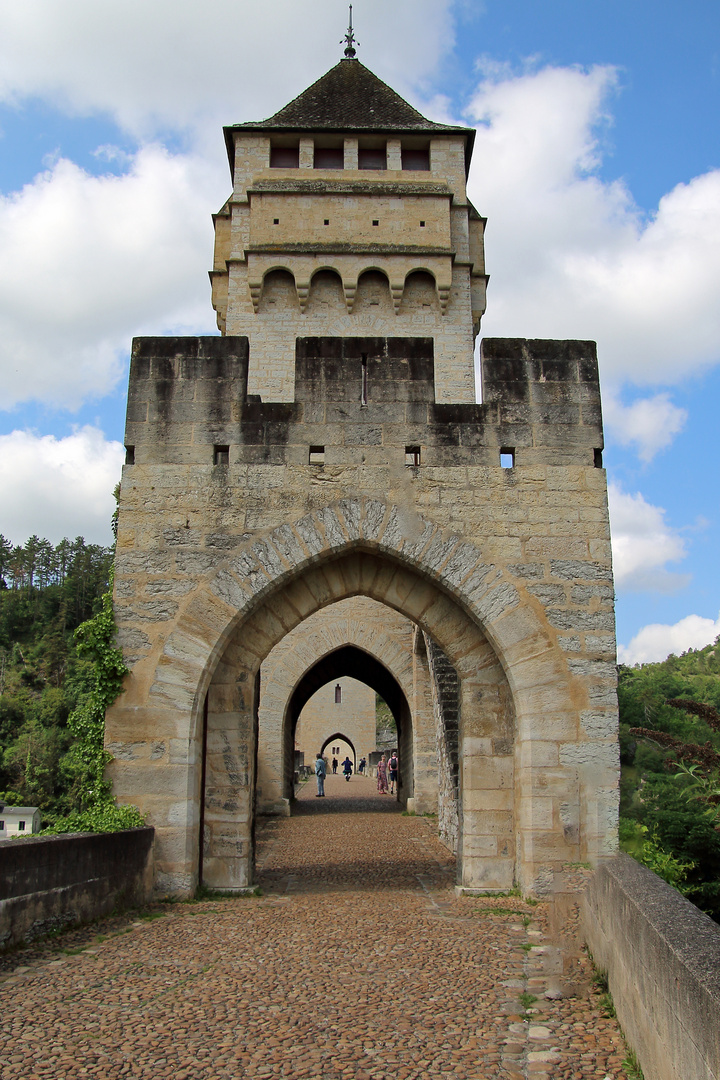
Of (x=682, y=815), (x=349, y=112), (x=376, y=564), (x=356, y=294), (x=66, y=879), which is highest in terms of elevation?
(x=349, y=112)

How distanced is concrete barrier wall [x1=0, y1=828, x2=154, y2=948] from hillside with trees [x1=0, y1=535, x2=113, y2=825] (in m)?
27.6

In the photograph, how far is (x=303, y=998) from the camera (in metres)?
3.81

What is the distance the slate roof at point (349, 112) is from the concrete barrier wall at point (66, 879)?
14485mm

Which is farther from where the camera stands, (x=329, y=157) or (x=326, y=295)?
(x=329, y=157)

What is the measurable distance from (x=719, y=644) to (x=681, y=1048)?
89.4 metres

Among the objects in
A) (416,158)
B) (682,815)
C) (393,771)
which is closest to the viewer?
(682,815)

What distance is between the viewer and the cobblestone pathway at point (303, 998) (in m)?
3.05

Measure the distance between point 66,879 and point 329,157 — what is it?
15.2m

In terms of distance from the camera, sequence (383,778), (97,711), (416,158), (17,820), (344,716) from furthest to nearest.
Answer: (344,716) → (17,820) → (383,778) → (416,158) → (97,711)

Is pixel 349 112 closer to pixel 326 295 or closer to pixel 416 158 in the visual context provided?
pixel 416 158

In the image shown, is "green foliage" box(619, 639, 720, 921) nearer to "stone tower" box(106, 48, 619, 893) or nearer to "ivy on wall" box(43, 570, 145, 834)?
"stone tower" box(106, 48, 619, 893)

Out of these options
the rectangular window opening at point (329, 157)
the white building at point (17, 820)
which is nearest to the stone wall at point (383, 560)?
the rectangular window opening at point (329, 157)

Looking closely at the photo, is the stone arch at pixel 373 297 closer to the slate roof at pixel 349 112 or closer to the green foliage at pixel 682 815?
the slate roof at pixel 349 112

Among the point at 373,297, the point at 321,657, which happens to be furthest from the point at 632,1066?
the point at 373,297
